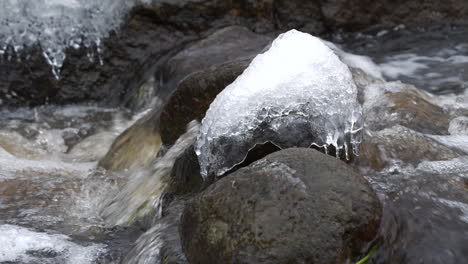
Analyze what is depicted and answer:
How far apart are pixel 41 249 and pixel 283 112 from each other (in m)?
1.35

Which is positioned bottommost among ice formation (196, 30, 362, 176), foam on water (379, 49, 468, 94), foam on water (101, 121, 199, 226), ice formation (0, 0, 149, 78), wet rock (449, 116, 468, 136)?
foam on water (379, 49, 468, 94)

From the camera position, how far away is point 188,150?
3.45m

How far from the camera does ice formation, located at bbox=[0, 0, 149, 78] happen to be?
6.61 metres

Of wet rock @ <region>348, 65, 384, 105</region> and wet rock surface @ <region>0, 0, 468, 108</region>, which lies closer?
wet rock @ <region>348, 65, 384, 105</region>

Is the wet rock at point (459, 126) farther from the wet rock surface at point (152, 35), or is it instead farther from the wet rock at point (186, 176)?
the wet rock surface at point (152, 35)

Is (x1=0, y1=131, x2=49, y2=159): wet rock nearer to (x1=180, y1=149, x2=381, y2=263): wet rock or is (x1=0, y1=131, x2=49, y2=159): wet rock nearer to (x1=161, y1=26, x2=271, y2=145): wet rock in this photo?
(x1=161, y1=26, x2=271, y2=145): wet rock

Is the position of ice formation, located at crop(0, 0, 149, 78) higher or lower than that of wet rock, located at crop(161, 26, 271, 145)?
higher

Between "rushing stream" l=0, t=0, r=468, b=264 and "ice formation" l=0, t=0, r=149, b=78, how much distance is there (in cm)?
2

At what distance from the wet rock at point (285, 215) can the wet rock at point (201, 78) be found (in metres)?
1.41

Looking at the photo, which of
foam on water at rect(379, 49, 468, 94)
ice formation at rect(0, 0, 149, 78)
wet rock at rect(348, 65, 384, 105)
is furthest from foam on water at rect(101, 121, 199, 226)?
ice formation at rect(0, 0, 149, 78)

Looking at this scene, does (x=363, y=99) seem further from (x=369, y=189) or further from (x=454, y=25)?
(x=454, y=25)

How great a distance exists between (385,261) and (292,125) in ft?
2.50

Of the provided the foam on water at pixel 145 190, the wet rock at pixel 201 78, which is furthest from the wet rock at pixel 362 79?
the foam on water at pixel 145 190

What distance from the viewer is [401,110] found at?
4238 millimetres
